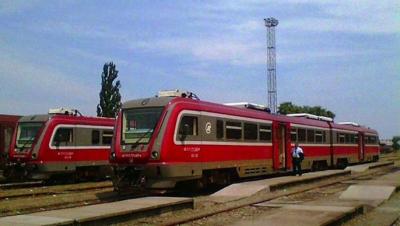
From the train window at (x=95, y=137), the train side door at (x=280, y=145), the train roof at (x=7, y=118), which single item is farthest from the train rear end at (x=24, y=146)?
the train side door at (x=280, y=145)

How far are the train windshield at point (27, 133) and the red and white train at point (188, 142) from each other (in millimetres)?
6808

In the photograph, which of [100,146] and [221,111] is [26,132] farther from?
[221,111]

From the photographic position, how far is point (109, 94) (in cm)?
6750

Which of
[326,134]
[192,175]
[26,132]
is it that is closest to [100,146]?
[26,132]

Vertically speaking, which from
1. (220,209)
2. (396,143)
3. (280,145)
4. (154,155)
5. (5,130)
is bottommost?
(220,209)

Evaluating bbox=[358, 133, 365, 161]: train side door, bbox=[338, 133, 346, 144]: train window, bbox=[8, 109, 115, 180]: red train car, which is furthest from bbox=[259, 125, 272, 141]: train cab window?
bbox=[358, 133, 365, 161]: train side door

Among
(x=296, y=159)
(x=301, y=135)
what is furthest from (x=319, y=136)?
(x=296, y=159)

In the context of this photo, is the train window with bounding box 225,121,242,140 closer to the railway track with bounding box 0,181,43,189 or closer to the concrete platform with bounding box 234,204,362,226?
the concrete platform with bounding box 234,204,362,226

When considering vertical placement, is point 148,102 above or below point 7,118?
below

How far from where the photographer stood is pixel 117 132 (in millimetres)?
16797

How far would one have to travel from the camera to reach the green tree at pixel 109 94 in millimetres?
66438

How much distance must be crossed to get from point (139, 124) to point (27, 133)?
818cm

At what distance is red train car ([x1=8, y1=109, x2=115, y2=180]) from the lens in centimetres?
2198

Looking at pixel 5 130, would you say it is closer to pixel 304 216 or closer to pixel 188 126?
pixel 188 126
